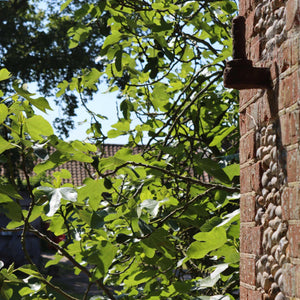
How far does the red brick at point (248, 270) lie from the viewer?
6.84ft

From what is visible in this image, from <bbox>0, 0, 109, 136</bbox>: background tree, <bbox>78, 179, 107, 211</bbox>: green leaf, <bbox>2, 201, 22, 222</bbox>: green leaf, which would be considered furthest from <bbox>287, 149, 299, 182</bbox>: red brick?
<bbox>0, 0, 109, 136</bbox>: background tree

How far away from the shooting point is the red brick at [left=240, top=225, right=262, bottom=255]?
2029 millimetres

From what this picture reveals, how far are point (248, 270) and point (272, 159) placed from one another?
49 cm

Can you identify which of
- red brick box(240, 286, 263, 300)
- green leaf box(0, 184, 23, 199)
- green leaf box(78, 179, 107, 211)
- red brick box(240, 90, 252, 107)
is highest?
red brick box(240, 90, 252, 107)

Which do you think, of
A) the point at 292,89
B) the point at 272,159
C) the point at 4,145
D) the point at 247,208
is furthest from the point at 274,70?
the point at 4,145

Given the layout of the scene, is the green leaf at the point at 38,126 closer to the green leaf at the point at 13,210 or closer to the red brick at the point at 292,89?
the green leaf at the point at 13,210

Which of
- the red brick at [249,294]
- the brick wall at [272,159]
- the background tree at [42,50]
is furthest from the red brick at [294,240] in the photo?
the background tree at [42,50]

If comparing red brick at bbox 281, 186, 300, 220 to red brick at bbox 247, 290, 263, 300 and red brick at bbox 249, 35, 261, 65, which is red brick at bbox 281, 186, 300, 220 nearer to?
red brick at bbox 247, 290, 263, 300

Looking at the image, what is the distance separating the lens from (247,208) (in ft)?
7.12

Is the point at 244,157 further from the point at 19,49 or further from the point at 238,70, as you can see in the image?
the point at 19,49

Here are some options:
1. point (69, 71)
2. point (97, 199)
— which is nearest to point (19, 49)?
point (69, 71)

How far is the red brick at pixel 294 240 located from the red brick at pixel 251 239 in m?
0.30

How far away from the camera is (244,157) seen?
2250mm

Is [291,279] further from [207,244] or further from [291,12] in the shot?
[291,12]
